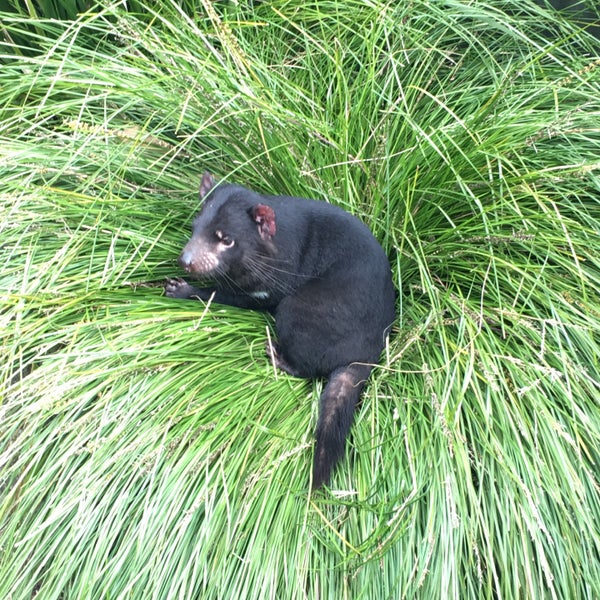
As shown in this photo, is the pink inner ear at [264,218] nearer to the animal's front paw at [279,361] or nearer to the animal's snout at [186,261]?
the animal's snout at [186,261]

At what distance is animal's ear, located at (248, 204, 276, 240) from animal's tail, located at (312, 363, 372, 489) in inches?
23.7

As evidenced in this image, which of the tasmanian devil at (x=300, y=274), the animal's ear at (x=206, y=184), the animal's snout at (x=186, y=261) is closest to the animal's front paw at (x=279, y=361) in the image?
the tasmanian devil at (x=300, y=274)

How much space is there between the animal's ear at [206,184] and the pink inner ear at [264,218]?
249 mm

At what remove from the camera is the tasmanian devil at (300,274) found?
280cm

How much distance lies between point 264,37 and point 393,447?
7.37ft

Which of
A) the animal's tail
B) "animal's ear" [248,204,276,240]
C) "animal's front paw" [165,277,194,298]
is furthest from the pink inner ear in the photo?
the animal's tail

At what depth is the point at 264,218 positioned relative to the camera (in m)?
2.86

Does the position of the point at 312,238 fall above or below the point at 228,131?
below

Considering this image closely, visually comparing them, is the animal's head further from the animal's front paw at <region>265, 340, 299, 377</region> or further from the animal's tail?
the animal's tail

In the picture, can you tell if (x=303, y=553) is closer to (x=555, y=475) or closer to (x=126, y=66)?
(x=555, y=475)

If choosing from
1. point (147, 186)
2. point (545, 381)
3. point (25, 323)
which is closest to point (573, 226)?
point (545, 381)

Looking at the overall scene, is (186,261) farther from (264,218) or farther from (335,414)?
(335,414)

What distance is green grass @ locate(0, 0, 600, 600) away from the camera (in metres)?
2.31

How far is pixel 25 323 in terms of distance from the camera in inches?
106
